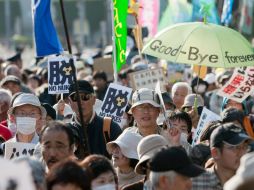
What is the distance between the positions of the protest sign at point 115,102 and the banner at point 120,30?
0.73 metres

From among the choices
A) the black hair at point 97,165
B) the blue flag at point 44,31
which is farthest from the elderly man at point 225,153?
the blue flag at point 44,31

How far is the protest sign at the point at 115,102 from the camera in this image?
12648 mm

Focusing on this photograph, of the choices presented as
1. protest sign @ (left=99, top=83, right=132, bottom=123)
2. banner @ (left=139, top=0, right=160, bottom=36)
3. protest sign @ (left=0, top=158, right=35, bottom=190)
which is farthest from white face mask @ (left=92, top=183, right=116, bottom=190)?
banner @ (left=139, top=0, right=160, bottom=36)

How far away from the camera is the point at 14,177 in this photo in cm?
548

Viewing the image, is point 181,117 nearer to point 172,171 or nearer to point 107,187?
point 107,187

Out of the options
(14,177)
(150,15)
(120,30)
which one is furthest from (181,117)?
(150,15)

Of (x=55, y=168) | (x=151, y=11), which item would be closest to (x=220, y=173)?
(x=55, y=168)

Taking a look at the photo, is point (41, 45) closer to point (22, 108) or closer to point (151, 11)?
point (22, 108)

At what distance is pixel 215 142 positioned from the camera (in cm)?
812

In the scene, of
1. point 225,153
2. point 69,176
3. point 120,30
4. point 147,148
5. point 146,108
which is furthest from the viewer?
point 120,30

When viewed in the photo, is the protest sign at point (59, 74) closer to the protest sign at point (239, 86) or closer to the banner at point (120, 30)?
the banner at point (120, 30)

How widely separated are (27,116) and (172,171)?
161 inches

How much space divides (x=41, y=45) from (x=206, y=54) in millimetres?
1613

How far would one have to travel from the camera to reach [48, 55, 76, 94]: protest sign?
503 inches
